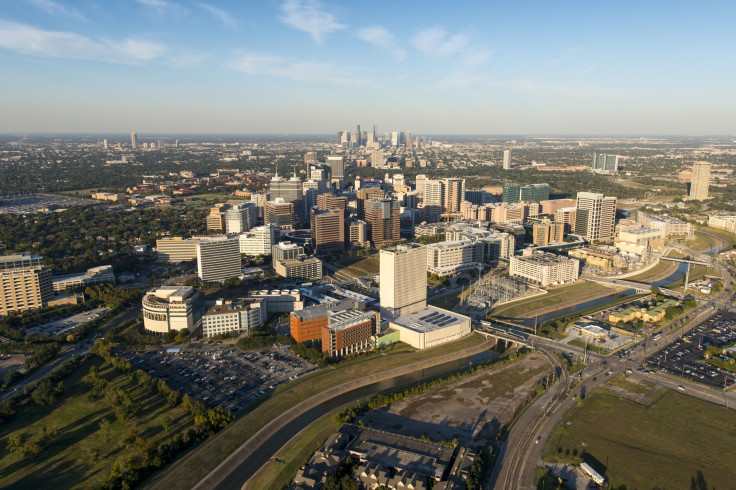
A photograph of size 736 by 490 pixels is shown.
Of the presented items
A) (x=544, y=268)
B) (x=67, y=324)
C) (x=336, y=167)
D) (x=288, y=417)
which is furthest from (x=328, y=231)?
(x=336, y=167)

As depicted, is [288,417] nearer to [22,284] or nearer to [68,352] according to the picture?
[68,352]

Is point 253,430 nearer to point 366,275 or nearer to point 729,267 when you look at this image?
point 366,275

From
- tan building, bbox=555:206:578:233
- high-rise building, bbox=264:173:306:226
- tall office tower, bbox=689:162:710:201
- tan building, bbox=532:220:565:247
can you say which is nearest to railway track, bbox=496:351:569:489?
tan building, bbox=532:220:565:247

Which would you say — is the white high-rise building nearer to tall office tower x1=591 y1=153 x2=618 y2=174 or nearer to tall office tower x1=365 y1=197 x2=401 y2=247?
tall office tower x1=365 y1=197 x2=401 y2=247

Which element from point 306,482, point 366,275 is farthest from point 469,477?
point 366,275

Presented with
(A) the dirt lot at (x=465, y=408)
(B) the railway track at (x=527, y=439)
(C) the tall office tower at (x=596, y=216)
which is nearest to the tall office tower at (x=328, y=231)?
(C) the tall office tower at (x=596, y=216)

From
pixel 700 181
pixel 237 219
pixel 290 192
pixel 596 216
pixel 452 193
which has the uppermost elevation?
pixel 700 181
